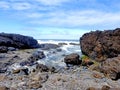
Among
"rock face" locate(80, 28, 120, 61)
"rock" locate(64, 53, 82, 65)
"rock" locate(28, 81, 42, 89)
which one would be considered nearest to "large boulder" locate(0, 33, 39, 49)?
"rock face" locate(80, 28, 120, 61)

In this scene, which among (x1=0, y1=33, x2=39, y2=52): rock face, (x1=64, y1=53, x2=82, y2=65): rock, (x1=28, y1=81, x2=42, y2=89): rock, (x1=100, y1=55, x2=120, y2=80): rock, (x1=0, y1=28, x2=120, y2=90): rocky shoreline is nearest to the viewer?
(x1=28, y1=81, x2=42, y2=89): rock

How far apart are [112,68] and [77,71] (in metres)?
3.40

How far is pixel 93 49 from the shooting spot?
31438 mm

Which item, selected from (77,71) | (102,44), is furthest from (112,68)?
(102,44)

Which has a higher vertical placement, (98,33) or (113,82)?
(98,33)

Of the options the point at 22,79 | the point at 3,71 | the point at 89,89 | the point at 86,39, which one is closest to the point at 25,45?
the point at 86,39

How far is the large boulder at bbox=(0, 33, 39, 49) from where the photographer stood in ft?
143

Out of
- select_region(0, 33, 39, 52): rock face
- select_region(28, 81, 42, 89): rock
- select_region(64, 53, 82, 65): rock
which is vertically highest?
select_region(0, 33, 39, 52): rock face

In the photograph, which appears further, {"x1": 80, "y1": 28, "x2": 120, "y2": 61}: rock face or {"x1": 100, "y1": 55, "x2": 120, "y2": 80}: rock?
{"x1": 80, "y1": 28, "x2": 120, "y2": 61}: rock face

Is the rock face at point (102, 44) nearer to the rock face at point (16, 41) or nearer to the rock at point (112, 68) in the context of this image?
the rock at point (112, 68)

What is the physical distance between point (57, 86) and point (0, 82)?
350 cm

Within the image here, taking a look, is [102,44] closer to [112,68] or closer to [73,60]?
[73,60]

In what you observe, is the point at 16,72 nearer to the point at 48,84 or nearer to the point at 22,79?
the point at 22,79

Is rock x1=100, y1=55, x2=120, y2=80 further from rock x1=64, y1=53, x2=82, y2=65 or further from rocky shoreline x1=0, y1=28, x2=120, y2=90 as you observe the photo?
rock x1=64, y1=53, x2=82, y2=65
